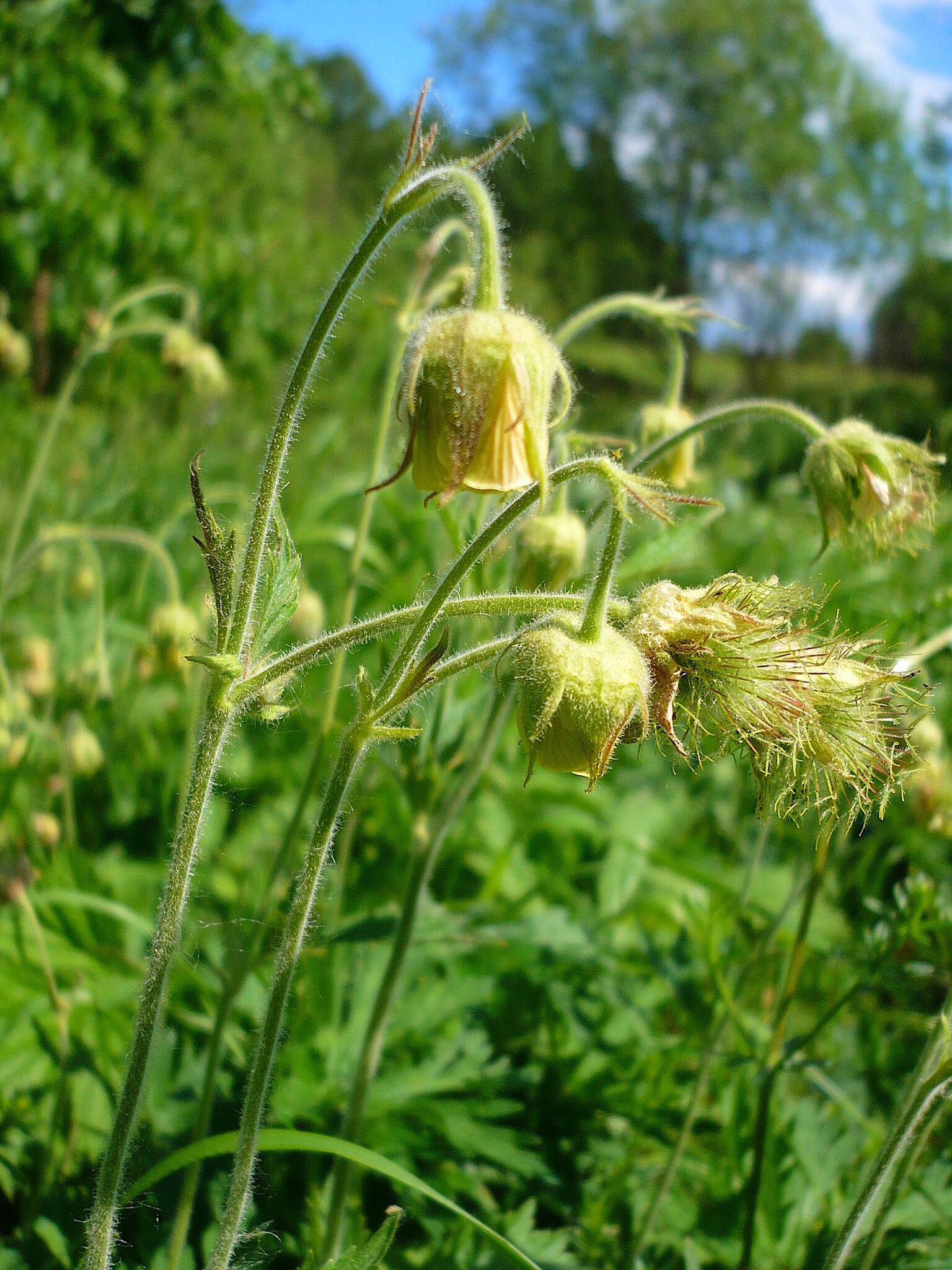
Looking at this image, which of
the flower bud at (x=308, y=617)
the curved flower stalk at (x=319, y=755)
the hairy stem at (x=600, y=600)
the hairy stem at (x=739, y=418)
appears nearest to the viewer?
the hairy stem at (x=600, y=600)

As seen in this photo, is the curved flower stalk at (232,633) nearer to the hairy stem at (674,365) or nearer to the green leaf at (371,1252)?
the green leaf at (371,1252)

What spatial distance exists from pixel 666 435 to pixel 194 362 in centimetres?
189

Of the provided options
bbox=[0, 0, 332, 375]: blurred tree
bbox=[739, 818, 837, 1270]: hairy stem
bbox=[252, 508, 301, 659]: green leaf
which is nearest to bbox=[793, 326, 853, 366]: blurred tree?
bbox=[0, 0, 332, 375]: blurred tree

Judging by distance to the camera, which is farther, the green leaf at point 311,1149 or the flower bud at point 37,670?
the flower bud at point 37,670

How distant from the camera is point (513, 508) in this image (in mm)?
1082

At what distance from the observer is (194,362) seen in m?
3.18

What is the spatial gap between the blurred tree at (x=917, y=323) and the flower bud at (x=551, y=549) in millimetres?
18745

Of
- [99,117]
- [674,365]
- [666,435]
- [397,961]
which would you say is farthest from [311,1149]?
[99,117]

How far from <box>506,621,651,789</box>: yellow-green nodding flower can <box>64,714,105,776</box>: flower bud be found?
1619 millimetres

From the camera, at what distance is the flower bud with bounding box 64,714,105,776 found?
238cm

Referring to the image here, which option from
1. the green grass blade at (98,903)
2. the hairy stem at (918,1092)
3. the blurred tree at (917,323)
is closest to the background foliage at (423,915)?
the green grass blade at (98,903)

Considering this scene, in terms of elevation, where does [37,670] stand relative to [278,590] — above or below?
below

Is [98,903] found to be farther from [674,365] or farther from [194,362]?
[194,362]

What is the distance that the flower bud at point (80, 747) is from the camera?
2.38 metres
